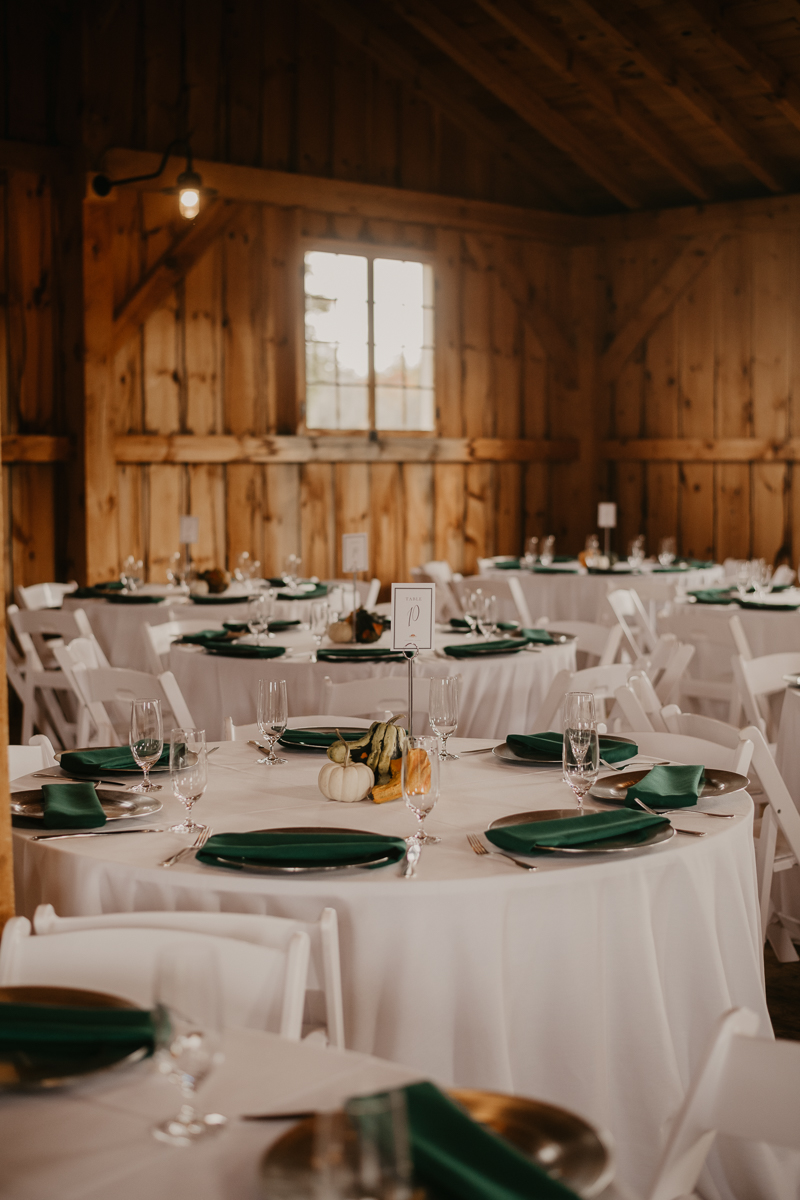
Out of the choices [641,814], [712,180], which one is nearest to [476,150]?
[712,180]

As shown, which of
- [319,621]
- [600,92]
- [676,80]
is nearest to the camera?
[319,621]

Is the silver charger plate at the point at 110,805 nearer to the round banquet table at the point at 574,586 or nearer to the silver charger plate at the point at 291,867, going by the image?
the silver charger plate at the point at 291,867

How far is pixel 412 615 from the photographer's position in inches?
129

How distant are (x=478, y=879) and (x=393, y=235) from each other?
28.9 feet

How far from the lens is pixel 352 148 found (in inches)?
394

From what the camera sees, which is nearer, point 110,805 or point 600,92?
point 110,805

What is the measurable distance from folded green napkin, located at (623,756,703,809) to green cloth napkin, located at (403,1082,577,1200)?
1386 mm

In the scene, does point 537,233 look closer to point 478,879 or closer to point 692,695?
point 692,695

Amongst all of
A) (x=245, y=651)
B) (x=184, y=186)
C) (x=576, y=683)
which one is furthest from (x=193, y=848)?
(x=184, y=186)

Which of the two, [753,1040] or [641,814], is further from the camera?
[641,814]

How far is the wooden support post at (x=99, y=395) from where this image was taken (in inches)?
335

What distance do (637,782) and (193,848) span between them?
98 centimetres

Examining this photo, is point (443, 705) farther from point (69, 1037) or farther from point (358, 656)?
point (358, 656)

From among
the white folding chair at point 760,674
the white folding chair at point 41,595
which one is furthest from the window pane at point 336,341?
the white folding chair at point 760,674
